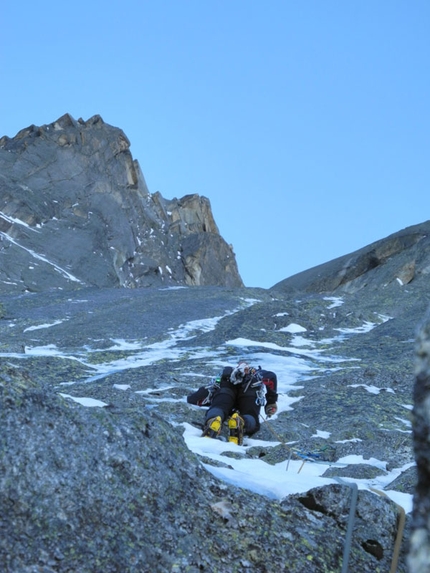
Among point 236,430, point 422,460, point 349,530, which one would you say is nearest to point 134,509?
point 349,530

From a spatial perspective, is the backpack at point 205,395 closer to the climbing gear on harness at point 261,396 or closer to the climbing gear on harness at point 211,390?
the climbing gear on harness at point 211,390

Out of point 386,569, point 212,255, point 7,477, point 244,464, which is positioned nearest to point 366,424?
point 244,464

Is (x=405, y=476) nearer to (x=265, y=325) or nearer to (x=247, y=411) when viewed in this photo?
(x=247, y=411)

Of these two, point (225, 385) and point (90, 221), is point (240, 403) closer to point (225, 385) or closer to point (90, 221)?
point (225, 385)

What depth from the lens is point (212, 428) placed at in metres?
17.4

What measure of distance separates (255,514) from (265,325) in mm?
33450

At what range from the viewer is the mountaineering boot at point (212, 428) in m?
17.3

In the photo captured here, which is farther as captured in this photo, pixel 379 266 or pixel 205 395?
pixel 379 266

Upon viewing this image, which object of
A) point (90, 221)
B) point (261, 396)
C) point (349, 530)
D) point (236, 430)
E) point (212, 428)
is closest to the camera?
point (349, 530)

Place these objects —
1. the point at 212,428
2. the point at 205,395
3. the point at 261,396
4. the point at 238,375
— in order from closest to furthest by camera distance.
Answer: the point at 212,428 → the point at 238,375 → the point at 261,396 → the point at 205,395

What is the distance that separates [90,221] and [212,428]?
260 ft

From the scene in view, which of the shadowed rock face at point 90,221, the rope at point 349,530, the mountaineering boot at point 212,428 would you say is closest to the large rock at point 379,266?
the shadowed rock face at point 90,221

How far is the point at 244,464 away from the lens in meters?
10.4

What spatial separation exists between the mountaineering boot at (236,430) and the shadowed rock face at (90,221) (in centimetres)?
5867
